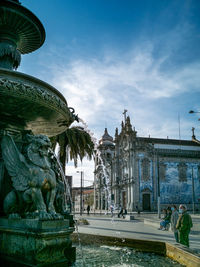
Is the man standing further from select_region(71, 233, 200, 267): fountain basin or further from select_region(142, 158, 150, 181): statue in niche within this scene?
select_region(142, 158, 150, 181): statue in niche

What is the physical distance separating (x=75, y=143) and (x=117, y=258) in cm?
1058

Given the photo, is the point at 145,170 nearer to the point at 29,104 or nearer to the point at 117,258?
the point at 117,258

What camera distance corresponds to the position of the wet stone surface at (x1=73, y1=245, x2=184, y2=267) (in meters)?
4.02

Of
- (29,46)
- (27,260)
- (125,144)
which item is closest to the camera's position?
(27,260)

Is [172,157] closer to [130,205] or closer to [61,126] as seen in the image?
[130,205]

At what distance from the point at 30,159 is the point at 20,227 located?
867 millimetres

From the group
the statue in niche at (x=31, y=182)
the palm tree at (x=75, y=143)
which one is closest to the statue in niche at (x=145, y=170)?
the palm tree at (x=75, y=143)

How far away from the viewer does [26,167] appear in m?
3.57

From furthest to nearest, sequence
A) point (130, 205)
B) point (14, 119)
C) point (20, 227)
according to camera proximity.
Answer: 1. point (130, 205)
2. point (14, 119)
3. point (20, 227)

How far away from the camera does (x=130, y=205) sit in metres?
44.2

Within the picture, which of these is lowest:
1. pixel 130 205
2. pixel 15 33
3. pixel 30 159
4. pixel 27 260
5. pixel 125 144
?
pixel 130 205

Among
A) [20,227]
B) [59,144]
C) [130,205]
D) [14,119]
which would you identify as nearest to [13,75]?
[14,119]

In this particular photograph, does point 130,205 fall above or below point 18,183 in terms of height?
Answer: below

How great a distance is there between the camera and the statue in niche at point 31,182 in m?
3.39
